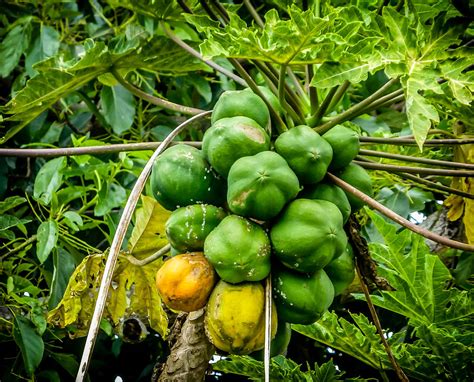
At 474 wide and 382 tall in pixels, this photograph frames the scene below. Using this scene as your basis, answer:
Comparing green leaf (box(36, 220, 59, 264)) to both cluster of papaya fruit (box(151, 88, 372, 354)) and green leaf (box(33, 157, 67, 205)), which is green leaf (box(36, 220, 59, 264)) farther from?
cluster of papaya fruit (box(151, 88, 372, 354))

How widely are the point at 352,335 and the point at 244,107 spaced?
726mm

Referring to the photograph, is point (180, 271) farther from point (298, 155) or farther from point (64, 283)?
point (64, 283)

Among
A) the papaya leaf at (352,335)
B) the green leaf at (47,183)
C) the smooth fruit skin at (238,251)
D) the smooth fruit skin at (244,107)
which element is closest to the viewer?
the smooth fruit skin at (238,251)

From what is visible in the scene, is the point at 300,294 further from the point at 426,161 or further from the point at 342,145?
the point at 426,161

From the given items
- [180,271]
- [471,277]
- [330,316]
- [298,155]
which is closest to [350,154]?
[298,155]

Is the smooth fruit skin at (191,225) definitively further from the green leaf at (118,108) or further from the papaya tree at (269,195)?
the green leaf at (118,108)

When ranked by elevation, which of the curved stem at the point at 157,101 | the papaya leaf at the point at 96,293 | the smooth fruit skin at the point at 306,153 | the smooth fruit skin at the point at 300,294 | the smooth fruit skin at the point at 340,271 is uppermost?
the smooth fruit skin at the point at 306,153

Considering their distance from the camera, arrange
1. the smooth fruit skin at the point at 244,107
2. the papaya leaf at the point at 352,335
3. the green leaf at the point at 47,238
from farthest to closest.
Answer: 1. the green leaf at the point at 47,238
2. the papaya leaf at the point at 352,335
3. the smooth fruit skin at the point at 244,107

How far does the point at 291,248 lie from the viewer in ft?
3.46

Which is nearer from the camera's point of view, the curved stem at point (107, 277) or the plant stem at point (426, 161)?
the curved stem at point (107, 277)

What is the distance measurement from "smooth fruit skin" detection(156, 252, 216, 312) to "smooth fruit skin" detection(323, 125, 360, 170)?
11.1 inches

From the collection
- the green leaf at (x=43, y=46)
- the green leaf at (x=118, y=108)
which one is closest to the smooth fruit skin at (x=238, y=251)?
the green leaf at (x=118, y=108)

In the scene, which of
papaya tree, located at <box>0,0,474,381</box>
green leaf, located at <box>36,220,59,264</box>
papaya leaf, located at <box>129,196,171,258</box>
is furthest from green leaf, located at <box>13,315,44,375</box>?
papaya leaf, located at <box>129,196,171,258</box>

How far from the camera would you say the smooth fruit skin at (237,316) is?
1.06 metres
